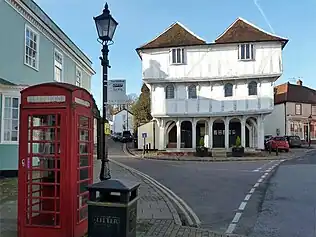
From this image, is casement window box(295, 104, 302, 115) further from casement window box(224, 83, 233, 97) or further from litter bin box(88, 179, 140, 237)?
litter bin box(88, 179, 140, 237)

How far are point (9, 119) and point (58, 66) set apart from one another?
22.9 feet

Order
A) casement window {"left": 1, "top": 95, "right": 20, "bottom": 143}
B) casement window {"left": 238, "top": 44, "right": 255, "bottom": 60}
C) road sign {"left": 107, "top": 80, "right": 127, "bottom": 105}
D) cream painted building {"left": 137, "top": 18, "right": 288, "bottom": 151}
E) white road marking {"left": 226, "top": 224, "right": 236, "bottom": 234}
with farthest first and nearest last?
casement window {"left": 238, "top": 44, "right": 255, "bottom": 60} < cream painted building {"left": 137, "top": 18, "right": 288, "bottom": 151} < casement window {"left": 1, "top": 95, "right": 20, "bottom": 143} < road sign {"left": 107, "top": 80, "right": 127, "bottom": 105} < white road marking {"left": 226, "top": 224, "right": 236, "bottom": 234}

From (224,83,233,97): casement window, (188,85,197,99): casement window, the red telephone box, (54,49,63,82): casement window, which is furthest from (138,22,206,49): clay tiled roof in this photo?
the red telephone box

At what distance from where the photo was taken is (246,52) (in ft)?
116

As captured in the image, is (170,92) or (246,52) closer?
(246,52)

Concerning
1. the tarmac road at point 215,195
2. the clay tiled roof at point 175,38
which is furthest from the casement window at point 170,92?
the tarmac road at point 215,195

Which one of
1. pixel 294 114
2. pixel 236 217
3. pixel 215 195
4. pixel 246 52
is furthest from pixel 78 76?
pixel 294 114

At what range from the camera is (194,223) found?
27.4 ft

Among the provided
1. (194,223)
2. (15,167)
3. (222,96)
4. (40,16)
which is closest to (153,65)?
(222,96)

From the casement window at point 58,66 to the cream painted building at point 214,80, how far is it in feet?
48.7

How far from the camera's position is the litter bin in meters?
5.26

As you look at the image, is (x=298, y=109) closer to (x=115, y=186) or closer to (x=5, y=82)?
(x=5, y=82)

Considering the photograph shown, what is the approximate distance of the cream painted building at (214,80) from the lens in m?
35.1

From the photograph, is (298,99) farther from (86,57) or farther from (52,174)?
(52,174)
